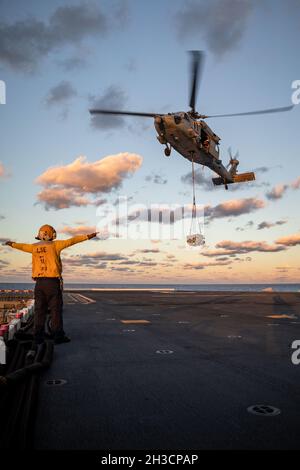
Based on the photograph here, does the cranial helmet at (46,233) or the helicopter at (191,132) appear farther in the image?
the helicopter at (191,132)

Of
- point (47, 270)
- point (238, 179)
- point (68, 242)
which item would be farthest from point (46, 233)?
point (238, 179)

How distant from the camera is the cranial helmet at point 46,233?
8125mm

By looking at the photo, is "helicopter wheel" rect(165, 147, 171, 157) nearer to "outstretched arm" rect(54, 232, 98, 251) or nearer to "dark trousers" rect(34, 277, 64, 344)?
"outstretched arm" rect(54, 232, 98, 251)

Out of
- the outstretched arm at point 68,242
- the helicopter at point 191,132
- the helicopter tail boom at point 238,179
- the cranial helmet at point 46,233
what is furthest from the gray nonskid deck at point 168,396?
the helicopter tail boom at point 238,179

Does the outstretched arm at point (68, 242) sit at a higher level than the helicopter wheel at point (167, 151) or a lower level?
lower

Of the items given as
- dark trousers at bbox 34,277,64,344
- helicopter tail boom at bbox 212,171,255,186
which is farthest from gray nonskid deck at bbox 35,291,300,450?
helicopter tail boom at bbox 212,171,255,186

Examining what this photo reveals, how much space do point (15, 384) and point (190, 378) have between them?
2.54m

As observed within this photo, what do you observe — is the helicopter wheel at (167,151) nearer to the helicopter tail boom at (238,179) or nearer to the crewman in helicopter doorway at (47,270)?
the helicopter tail boom at (238,179)

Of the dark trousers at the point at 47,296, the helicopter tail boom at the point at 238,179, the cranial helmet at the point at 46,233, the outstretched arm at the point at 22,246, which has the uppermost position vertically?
the helicopter tail boom at the point at 238,179

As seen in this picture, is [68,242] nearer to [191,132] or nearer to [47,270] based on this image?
[47,270]

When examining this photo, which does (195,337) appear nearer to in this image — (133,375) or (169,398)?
(133,375)

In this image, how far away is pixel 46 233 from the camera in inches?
322
